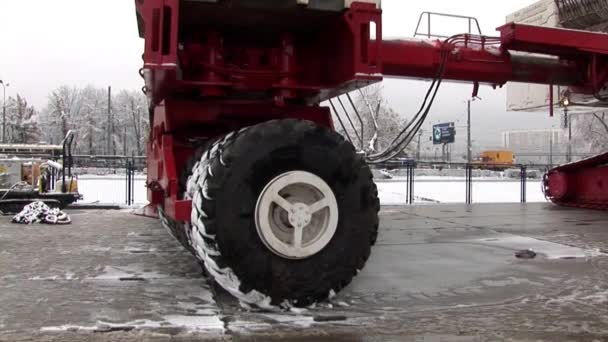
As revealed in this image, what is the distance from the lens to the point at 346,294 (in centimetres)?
523

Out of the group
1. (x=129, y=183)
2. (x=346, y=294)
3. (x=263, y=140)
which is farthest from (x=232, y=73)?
(x=129, y=183)

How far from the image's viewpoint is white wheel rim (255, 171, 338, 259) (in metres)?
4.47

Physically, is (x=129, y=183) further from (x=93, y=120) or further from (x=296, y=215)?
(x=93, y=120)

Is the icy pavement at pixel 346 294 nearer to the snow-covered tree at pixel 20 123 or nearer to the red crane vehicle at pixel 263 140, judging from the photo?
the red crane vehicle at pixel 263 140

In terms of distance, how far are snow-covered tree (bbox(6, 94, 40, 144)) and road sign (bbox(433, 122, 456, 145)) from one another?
48.6 meters

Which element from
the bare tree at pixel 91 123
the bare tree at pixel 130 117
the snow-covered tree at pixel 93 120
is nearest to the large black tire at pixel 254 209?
the snow-covered tree at pixel 93 120

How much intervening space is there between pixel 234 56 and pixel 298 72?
0.63 metres

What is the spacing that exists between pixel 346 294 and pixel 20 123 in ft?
249

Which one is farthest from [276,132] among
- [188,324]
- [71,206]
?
[71,206]

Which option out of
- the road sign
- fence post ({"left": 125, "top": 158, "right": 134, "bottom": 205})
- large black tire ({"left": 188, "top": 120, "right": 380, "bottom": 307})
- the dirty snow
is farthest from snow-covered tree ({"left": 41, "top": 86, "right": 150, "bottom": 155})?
large black tire ({"left": 188, "top": 120, "right": 380, "bottom": 307})

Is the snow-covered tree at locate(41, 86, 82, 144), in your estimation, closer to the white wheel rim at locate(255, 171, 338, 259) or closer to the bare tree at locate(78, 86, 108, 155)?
the bare tree at locate(78, 86, 108, 155)

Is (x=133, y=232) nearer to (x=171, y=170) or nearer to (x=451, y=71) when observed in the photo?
(x=171, y=170)

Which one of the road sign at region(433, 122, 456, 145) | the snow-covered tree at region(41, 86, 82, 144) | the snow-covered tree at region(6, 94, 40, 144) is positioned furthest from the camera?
the snow-covered tree at region(41, 86, 82, 144)

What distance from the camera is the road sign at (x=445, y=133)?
216 feet
